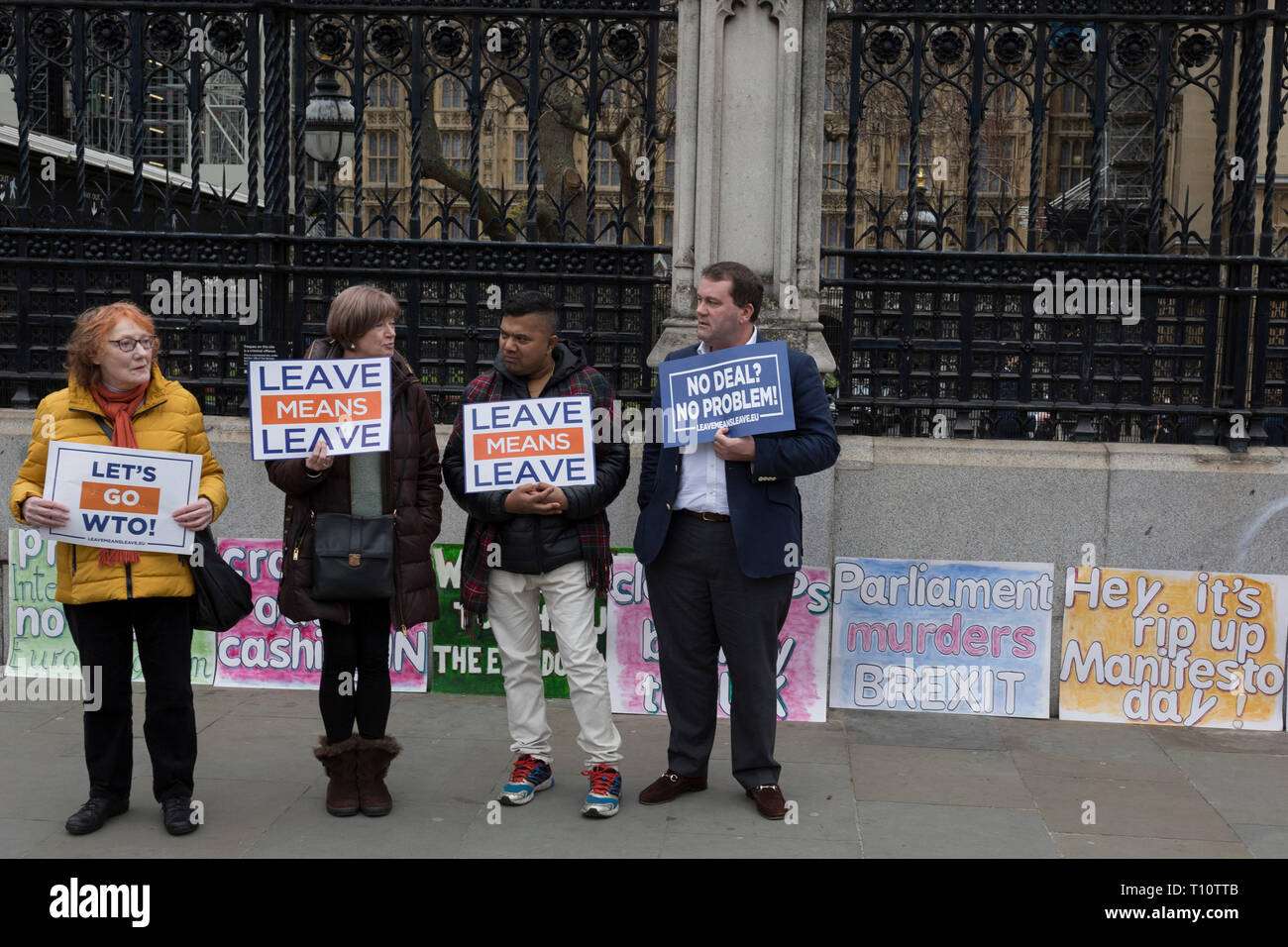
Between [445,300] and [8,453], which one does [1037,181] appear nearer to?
[445,300]

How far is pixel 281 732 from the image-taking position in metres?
6.54

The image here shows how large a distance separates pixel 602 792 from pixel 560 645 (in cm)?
61

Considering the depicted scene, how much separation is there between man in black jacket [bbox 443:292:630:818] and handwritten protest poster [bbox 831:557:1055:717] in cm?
187

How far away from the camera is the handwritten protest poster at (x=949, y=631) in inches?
272

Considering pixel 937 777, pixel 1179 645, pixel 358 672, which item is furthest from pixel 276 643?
pixel 1179 645

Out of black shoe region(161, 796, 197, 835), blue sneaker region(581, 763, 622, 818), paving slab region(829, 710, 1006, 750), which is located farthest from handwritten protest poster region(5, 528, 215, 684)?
paving slab region(829, 710, 1006, 750)

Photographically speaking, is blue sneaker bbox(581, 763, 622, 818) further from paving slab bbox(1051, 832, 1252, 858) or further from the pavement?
paving slab bbox(1051, 832, 1252, 858)

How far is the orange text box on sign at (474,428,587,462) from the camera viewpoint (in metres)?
5.38

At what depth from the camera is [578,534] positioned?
5453 mm

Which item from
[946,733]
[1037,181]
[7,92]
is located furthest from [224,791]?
[7,92]

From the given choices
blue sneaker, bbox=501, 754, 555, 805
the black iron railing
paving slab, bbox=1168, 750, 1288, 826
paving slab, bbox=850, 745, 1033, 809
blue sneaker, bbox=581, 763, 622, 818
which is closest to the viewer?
blue sneaker, bbox=581, 763, 622, 818

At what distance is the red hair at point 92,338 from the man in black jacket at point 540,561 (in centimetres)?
130

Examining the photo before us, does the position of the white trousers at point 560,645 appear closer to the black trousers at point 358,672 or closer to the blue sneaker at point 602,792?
the blue sneaker at point 602,792

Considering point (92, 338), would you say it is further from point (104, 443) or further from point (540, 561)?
point (540, 561)
